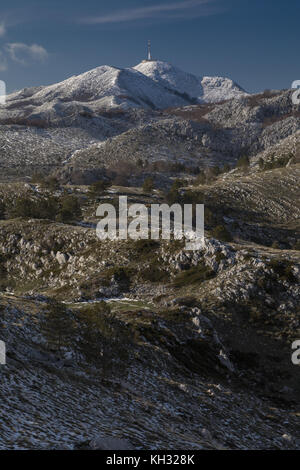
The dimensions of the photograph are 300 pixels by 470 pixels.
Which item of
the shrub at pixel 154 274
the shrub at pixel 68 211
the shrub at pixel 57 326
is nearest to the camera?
the shrub at pixel 57 326

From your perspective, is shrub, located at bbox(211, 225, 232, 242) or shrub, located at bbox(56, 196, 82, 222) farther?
shrub, located at bbox(56, 196, 82, 222)

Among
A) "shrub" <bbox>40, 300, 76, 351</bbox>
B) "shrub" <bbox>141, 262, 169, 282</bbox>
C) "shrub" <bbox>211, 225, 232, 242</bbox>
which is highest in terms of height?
"shrub" <bbox>211, 225, 232, 242</bbox>

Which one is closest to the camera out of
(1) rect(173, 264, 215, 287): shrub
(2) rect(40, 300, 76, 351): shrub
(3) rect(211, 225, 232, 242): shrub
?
(2) rect(40, 300, 76, 351): shrub

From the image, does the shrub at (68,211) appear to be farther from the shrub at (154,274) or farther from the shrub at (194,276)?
the shrub at (194,276)

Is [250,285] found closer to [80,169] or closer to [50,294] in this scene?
[50,294]

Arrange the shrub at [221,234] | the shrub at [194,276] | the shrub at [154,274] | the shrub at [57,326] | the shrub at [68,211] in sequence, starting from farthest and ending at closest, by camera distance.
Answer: the shrub at [68,211], the shrub at [221,234], the shrub at [154,274], the shrub at [194,276], the shrub at [57,326]

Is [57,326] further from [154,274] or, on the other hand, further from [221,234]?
[221,234]

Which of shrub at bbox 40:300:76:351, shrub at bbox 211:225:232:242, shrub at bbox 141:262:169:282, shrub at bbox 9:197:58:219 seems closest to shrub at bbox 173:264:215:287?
shrub at bbox 141:262:169:282

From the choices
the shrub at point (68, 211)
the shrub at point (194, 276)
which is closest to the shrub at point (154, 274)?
the shrub at point (194, 276)

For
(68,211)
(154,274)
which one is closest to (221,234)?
(154,274)

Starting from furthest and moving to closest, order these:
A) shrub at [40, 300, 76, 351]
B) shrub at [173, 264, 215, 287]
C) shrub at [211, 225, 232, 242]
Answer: shrub at [211, 225, 232, 242] < shrub at [173, 264, 215, 287] < shrub at [40, 300, 76, 351]

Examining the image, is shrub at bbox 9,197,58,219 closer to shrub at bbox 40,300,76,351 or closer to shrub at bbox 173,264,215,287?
shrub at bbox 173,264,215,287
